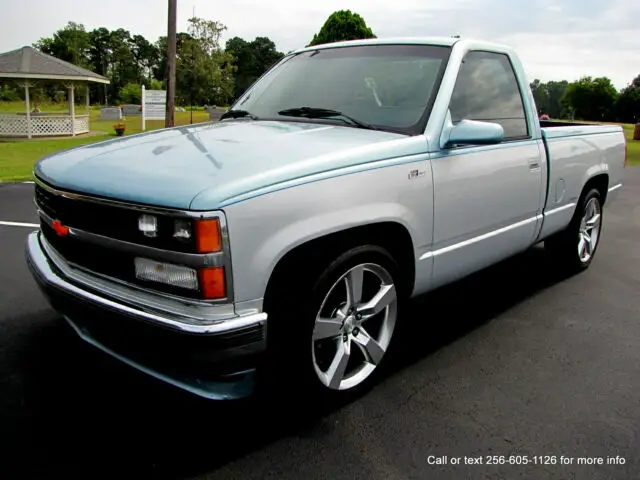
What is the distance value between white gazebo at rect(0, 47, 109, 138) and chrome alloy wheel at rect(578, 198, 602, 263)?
24.1 meters

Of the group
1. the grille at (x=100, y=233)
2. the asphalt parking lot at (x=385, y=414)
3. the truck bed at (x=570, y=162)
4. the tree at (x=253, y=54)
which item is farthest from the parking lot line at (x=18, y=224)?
the tree at (x=253, y=54)

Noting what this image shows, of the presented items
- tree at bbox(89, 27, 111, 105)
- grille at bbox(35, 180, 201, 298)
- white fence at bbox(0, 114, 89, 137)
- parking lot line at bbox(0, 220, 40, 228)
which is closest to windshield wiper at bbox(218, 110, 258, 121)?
grille at bbox(35, 180, 201, 298)

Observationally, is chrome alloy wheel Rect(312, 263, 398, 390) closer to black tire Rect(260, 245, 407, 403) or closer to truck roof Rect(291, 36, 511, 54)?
black tire Rect(260, 245, 407, 403)

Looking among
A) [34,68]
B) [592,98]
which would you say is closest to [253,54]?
[592,98]

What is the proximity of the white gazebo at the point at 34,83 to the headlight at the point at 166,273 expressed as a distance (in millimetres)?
24691

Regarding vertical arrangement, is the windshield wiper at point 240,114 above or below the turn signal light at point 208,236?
above

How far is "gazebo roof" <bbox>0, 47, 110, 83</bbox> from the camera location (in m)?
24.1

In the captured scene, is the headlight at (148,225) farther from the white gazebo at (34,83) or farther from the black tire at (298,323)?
the white gazebo at (34,83)

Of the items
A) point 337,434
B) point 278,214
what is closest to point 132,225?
point 278,214

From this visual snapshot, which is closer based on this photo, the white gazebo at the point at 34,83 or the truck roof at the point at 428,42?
the truck roof at the point at 428,42

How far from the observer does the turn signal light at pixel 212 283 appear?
84.3 inches

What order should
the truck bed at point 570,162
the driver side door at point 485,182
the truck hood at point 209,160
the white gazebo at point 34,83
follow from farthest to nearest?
1. the white gazebo at point 34,83
2. the truck bed at point 570,162
3. the driver side door at point 485,182
4. the truck hood at point 209,160

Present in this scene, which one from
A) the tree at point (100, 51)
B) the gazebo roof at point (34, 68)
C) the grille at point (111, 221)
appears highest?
the tree at point (100, 51)

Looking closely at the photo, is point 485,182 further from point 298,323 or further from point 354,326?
point 298,323
